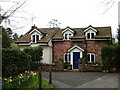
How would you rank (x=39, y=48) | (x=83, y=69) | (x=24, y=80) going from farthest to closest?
(x=39, y=48) < (x=83, y=69) < (x=24, y=80)

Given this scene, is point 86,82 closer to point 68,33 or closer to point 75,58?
point 75,58

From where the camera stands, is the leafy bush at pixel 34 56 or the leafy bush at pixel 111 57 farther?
the leafy bush at pixel 34 56

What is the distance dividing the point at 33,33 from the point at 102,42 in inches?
441

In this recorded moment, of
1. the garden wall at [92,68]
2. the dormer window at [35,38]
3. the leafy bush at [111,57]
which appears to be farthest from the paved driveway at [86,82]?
the dormer window at [35,38]

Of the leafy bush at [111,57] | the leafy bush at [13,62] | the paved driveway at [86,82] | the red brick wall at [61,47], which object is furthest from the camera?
the red brick wall at [61,47]

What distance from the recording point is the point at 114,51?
1669cm

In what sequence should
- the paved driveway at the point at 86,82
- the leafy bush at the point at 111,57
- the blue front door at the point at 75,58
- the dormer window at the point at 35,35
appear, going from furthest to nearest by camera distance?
the dormer window at the point at 35,35 < the blue front door at the point at 75,58 < the leafy bush at the point at 111,57 < the paved driveway at the point at 86,82

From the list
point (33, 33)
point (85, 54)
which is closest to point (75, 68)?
point (85, 54)

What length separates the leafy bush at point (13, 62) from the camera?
29.9 ft

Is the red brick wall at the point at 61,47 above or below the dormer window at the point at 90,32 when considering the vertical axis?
below

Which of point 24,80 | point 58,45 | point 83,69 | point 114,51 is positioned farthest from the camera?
point 58,45

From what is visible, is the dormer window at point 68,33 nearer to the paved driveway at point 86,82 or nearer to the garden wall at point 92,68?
the garden wall at point 92,68

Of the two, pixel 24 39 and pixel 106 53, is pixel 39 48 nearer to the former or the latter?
pixel 24 39

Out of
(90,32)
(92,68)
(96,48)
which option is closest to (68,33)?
(90,32)
